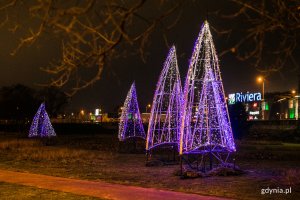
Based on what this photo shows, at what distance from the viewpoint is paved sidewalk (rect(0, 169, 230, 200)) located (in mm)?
12266

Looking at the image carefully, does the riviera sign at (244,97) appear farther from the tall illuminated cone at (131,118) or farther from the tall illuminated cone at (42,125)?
the tall illuminated cone at (131,118)

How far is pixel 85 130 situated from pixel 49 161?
48.8 meters

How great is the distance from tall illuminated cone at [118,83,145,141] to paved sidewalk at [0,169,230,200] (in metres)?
17.5

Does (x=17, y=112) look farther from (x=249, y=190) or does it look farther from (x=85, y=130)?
(x=249, y=190)

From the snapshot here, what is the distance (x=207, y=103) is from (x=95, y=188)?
6.23 m

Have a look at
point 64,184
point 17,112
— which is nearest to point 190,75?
point 64,184

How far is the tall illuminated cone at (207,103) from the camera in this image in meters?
17.5

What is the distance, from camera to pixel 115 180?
15.9 metres

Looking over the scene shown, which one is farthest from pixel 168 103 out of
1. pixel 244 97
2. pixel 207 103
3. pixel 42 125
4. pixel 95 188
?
pixel 244 97

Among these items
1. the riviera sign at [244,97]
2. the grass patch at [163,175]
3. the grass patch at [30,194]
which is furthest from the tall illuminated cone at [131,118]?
the riviera sign at [244,97]

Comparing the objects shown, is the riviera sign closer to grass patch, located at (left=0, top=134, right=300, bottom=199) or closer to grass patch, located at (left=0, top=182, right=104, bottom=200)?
grass patch, located at (left=0, top=134, right=300, bottom=199)

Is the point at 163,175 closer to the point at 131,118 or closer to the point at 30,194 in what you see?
the point at 30,194

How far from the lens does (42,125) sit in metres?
44.2

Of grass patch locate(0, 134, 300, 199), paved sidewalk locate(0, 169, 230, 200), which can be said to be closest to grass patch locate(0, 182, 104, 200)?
paved sidewalk locate(0, 169, 230, 200)
